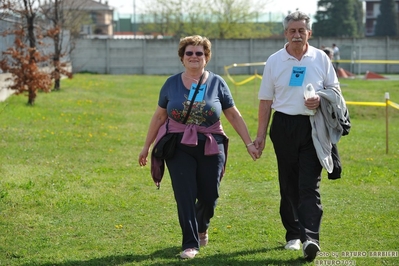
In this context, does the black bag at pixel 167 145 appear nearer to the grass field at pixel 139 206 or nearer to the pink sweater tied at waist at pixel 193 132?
the pink sweater tied at waist at pixel 193 132

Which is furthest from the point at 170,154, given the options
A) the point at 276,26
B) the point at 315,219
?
the point at 276,26

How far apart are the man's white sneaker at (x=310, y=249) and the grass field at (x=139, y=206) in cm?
8

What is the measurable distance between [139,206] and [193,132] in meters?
2.45

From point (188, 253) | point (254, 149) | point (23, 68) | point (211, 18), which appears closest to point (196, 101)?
point (254, 149)

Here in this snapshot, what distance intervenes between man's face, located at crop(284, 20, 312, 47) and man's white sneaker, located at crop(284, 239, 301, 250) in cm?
170

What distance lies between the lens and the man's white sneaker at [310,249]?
604 centimetres

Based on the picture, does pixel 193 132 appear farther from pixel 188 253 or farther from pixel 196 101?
pixel 188 253

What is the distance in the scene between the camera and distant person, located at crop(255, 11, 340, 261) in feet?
20.4

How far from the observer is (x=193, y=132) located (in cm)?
632

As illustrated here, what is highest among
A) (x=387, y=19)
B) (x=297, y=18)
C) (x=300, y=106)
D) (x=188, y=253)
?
(x=387, y=19)

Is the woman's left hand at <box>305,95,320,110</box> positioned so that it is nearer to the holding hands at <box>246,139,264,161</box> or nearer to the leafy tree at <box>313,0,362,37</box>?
the holding hands at <box>246,139,264,161</box>

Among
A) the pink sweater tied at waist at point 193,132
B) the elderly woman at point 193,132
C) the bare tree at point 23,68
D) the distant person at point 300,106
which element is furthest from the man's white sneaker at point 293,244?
the bare tree at point 23,68

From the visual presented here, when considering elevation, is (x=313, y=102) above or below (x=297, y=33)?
below

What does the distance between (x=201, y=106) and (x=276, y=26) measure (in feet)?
213
